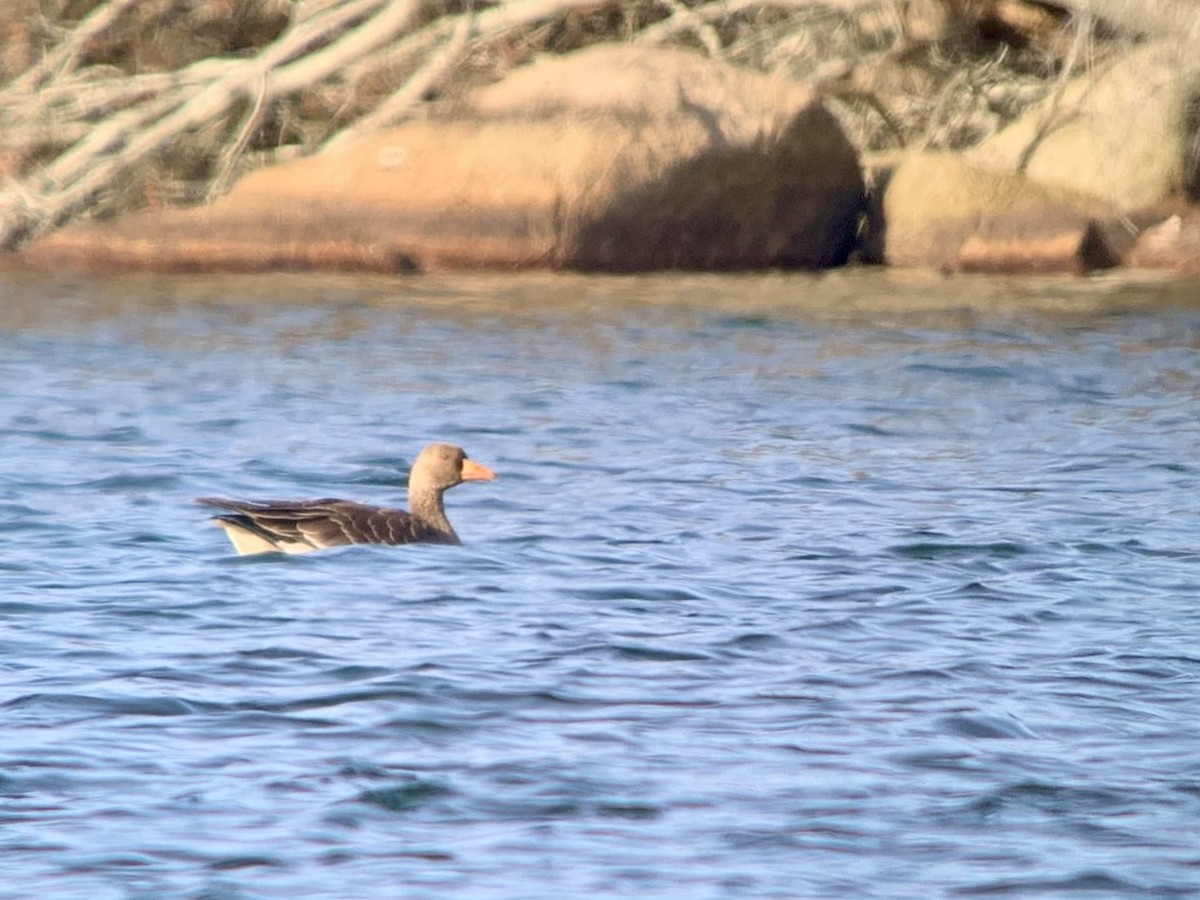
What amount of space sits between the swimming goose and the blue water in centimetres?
12

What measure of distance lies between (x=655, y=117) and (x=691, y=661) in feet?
39.0

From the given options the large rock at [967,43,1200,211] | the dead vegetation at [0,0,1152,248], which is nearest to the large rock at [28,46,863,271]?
the dead vegetation at [0,0,1152,248]

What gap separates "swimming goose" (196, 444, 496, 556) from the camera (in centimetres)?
852

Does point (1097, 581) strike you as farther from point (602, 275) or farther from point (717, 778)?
point (602, 275)

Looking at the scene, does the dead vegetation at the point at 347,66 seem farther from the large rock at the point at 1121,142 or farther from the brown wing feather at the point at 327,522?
the brown wing feather at the point at 327,522

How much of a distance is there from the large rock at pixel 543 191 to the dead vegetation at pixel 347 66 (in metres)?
0.39

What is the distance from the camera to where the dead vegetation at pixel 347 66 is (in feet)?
55.7

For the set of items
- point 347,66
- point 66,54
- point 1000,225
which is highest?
point 66,54

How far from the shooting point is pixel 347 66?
1706 centimetres

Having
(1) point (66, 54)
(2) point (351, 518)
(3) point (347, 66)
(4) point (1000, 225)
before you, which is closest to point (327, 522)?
(2) point (351, 518)

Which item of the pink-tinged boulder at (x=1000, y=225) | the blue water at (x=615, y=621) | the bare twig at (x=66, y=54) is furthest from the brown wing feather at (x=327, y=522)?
the pink-tinged boulder at (x=1000, y=225)

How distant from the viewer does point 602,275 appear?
1809 cm

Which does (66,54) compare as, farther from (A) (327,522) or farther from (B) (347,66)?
(A) (327,522)

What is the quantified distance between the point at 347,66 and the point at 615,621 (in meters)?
10.4
